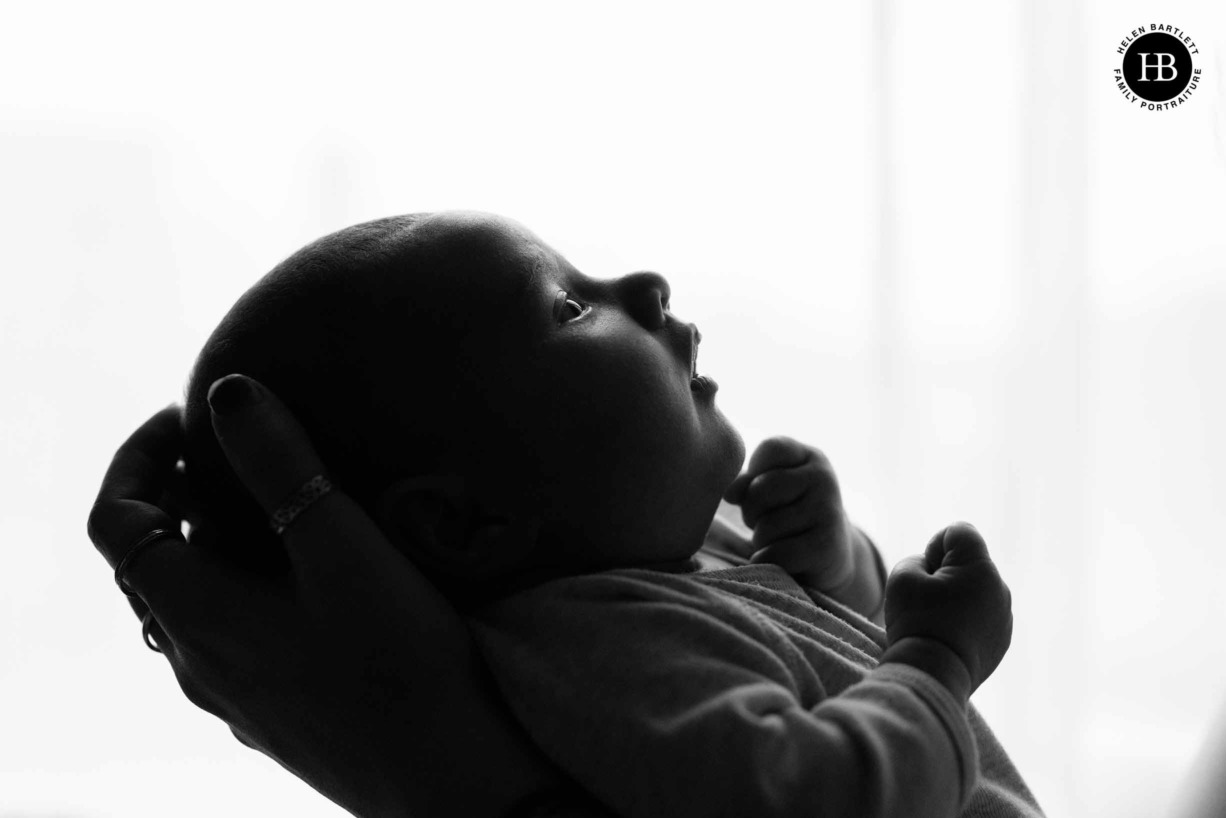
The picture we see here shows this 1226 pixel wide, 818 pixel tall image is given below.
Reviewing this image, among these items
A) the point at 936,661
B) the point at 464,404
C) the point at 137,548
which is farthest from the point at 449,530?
the point at 936,661

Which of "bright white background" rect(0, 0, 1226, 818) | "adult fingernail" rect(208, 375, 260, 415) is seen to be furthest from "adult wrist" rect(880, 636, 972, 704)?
"bright white background" rect(0, 0, 1226, 818)

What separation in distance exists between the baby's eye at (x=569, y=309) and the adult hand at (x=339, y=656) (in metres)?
0.18

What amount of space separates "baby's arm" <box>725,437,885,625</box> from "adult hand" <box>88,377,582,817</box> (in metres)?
0.28

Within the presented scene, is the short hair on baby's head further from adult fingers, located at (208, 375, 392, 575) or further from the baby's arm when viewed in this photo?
the baby's arm

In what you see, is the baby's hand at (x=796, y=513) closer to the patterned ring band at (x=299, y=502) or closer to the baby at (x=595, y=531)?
the baby at (x=595, y=531)

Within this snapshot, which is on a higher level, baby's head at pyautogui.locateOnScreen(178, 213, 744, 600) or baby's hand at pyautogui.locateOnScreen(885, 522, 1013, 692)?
baby's head at pyautogui.locateOnScreen(178, 213, 744, 600)

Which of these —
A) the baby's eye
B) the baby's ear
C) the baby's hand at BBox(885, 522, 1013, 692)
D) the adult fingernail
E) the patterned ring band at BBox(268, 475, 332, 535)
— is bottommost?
the baby's hand at BBox(885, 522, 1013, 692)

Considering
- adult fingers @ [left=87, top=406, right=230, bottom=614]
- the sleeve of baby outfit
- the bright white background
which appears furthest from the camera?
the bright white background

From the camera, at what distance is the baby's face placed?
66cm

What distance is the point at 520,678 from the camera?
1.97 feet

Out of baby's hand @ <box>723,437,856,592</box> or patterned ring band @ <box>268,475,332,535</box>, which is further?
baby's hand @ <box>723,437,856,592</box>

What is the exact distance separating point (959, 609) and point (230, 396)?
43 cm

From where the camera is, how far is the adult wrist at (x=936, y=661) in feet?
1.98

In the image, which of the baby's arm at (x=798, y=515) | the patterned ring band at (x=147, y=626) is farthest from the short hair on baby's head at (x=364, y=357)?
the baby's arm at (x=798, y=515)
